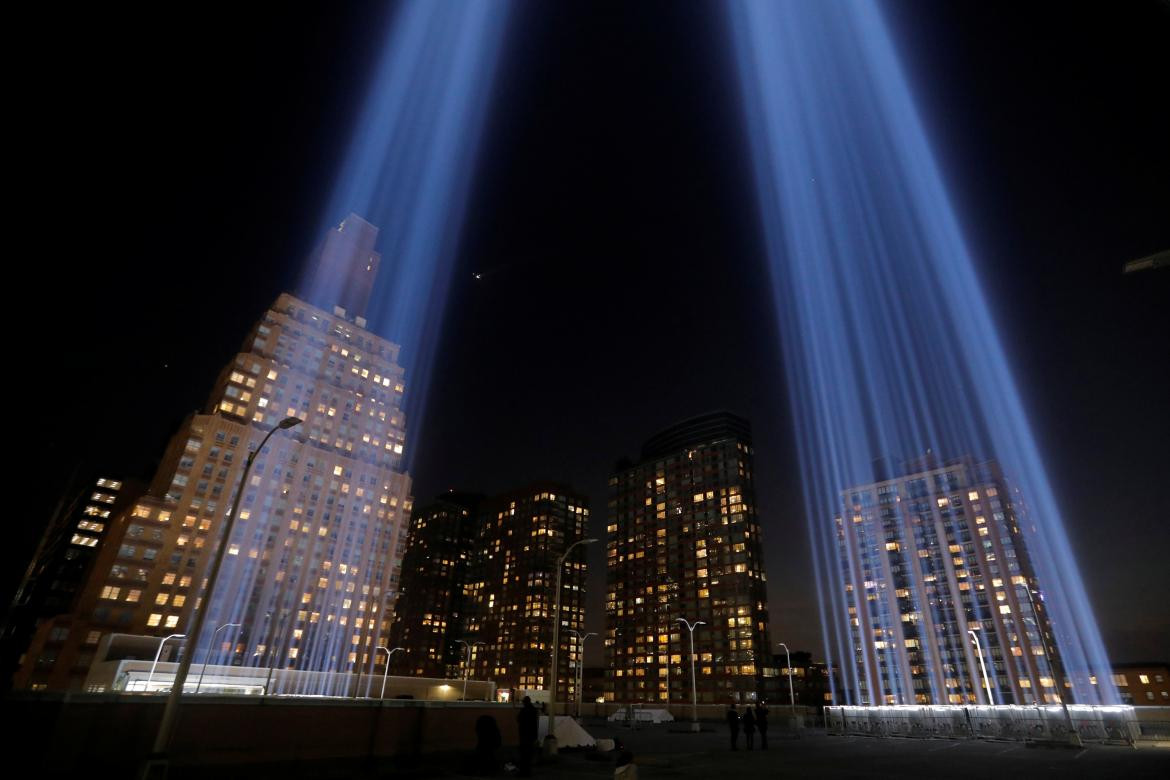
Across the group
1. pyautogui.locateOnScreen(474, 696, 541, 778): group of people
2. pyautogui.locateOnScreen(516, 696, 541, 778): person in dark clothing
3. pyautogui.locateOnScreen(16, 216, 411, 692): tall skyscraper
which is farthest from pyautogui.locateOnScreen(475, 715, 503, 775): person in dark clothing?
pyautogui.locateOnScreen(16, 216, 411, 692): tall skyscraper

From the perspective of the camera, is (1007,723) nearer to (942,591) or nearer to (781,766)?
(781,766)

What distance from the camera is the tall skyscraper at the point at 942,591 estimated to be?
440 feet

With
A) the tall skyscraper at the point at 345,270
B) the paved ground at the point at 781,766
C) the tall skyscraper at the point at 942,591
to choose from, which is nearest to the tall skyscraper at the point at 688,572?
the tall skyscraper at the point at 942,591

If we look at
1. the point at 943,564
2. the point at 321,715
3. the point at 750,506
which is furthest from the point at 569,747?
the point at 943,564

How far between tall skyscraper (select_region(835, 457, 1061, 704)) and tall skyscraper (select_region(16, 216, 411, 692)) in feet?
409

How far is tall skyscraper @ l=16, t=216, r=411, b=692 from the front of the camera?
98.3 m

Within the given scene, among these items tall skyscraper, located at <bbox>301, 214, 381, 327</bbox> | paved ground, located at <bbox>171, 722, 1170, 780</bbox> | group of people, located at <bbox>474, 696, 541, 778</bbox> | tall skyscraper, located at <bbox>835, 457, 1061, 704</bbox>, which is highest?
tall skyscraper, located at <bbox>301, 214, 381, 327</bbox>

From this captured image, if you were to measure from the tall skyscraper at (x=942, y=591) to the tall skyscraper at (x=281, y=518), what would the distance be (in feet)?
409

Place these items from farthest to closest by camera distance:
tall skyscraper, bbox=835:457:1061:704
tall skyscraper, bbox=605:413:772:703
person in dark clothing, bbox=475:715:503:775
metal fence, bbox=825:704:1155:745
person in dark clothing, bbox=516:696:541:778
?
tall skyscraper, bbox=605:413:772:703 < tall skyscraper, bbox=835:457:1061:704 < metal fence, bbox=825:704:1155:745 < person in dark clothing, bbox=475:715:503:775 < person in dark clothing, bbox=516:696:541:778

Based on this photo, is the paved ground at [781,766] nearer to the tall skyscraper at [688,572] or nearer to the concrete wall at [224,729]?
the concrete wall at [224,729]

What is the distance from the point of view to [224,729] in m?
15.3

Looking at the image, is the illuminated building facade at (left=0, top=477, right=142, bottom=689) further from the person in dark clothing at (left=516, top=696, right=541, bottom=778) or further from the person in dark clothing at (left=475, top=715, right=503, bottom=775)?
the person in dark clothing at (left=516, top=696, right=541, bottom=778)

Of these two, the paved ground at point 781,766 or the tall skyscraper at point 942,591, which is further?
the tall skyscraper at point 942,591

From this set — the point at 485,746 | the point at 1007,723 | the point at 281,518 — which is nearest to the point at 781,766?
the point at 485,746
